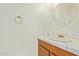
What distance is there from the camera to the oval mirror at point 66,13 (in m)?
2.04

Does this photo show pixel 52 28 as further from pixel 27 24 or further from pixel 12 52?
pixel 12 52

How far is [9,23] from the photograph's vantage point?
10.1 feet

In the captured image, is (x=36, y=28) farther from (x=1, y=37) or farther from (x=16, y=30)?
(x=1, y=37)

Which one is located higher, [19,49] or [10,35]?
[10,35]

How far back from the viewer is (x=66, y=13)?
2.37 m

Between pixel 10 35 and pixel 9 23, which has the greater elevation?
pixel 9 23

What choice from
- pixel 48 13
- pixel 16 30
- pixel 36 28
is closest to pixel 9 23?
pixel 16 30

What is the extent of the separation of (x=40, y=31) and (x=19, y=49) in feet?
2.04

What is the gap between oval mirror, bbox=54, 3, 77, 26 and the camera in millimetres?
2043

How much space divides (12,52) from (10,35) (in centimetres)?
38

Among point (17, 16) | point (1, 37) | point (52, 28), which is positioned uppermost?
point (17, 16)

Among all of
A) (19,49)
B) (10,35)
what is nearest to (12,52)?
(19,49)

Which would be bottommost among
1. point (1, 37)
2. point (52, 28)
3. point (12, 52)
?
point (12, 52)

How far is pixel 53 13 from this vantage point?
9.86 ft
